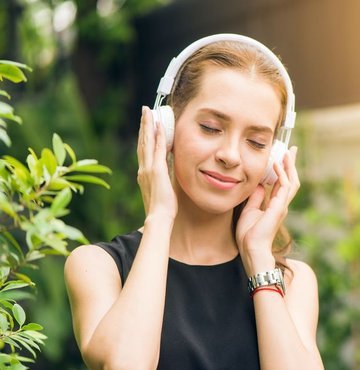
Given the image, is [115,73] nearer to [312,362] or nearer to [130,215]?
[130,215]

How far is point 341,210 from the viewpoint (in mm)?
6352

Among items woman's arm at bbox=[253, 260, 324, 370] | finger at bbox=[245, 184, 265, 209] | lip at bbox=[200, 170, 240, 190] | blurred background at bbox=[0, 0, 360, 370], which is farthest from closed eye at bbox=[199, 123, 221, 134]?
blurred background at bbox=[0, 0, 360, 370]

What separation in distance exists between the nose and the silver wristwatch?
0.30 metres

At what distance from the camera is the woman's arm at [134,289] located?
1.99 m

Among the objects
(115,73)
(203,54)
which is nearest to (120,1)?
(115,73)

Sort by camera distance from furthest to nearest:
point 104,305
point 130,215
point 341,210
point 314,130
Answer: point 130,215
point 314,130
point 341,210
point 104,305

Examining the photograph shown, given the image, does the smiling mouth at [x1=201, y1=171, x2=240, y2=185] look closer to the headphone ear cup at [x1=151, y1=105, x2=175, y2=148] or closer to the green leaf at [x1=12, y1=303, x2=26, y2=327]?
the headphone ear cup at [x1=151, y1=105, x2=175, y2=148]

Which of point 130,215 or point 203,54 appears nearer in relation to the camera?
point 203,54

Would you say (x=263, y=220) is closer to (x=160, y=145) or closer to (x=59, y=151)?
(x=160, y=145)

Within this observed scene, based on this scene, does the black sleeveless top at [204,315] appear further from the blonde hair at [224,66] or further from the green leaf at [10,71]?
the green leaf at [10,71]

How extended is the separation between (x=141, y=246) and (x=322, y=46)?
4.71m

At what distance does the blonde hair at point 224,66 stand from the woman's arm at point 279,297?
22cm

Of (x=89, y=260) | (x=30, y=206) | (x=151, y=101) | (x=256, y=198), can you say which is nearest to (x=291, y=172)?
(x=256, y=198)

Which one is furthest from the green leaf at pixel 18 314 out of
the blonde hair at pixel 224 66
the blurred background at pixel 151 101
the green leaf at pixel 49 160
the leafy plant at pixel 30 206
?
the blurred background at pixel 151 101
